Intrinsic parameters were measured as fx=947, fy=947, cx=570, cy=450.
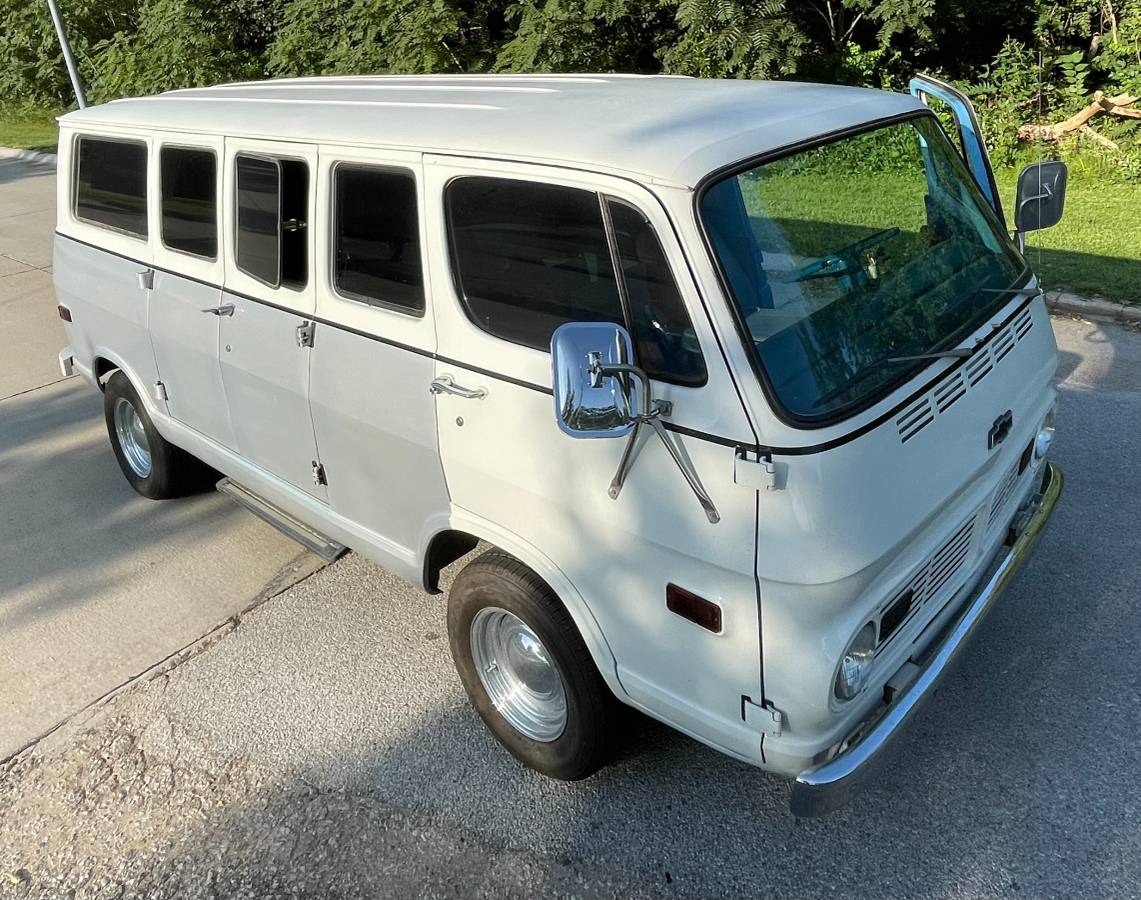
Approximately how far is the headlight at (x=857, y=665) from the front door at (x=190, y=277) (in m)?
2.80

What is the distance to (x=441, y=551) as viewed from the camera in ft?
10.9

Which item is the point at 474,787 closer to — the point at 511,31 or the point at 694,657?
the point at 694,657

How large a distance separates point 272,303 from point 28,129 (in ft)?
69.0

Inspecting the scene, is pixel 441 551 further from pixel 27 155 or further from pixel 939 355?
pixel 27 155

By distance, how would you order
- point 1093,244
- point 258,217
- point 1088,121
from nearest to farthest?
point 258,217 < point 1093,244 < point 1088,121

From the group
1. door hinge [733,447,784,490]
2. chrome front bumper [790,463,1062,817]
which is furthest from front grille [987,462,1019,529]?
door hinge [733,447,784,490]

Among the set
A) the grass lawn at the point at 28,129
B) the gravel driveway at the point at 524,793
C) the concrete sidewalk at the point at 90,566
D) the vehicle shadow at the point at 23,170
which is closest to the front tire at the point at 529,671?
the gravel driveway at the point at 524,793

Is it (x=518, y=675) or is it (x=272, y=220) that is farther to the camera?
(x=272, y=220)

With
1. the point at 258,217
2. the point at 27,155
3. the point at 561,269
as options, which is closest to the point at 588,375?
the point at 561,269

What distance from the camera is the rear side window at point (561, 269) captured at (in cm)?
243

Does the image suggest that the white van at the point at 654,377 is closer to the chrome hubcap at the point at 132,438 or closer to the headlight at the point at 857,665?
the headlight at the point at 857,665

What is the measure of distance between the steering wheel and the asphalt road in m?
1.40

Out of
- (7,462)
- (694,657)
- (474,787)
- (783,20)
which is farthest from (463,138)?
(783,20)

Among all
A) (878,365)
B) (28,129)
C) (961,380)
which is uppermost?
(28,129)
